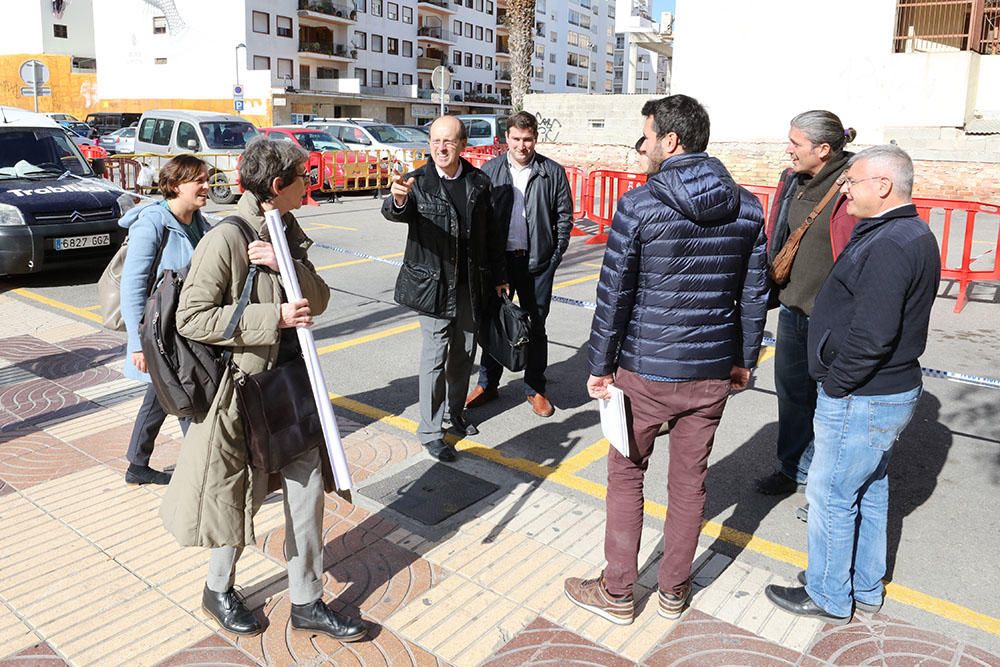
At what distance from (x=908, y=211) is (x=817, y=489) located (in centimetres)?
112

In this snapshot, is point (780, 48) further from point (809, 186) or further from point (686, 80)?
point (809, 186)

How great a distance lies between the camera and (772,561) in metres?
4.01

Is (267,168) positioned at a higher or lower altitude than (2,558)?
higher

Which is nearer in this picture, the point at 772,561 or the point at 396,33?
the point at 772,561

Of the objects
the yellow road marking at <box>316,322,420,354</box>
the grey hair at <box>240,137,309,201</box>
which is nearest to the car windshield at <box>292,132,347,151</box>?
the yellow road marking at <box>316,322,420,354</box>

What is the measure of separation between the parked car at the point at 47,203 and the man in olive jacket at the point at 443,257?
6385 mm

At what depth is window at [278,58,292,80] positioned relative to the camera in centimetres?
5309

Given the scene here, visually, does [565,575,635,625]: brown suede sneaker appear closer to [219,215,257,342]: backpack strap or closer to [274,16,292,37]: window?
[219,215,257,342]: backpack strap

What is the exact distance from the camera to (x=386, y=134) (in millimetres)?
23281

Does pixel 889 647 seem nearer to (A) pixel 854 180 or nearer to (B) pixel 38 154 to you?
(A) pixel 854 180

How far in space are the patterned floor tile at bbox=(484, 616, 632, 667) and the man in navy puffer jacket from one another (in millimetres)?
207

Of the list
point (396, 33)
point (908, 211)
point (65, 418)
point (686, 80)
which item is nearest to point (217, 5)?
point (396, 33)

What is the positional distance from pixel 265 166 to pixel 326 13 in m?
58.3

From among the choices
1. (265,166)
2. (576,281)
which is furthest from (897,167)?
(576,281)
